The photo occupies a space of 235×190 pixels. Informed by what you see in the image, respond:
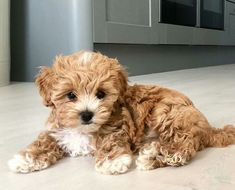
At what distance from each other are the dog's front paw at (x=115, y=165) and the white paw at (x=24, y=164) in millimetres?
127

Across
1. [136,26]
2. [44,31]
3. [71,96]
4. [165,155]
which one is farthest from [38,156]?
[136,26]

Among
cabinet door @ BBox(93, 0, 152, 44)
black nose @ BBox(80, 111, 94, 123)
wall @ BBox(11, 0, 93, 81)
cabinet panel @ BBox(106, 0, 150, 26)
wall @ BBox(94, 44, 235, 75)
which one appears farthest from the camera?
wall @ BBox(94, 44, 235, 75)

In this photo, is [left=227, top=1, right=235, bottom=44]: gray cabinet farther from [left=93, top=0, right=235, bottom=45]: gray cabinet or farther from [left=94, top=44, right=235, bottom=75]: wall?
[left=93, top=0, right=235, bottom=45]: gray cabinet

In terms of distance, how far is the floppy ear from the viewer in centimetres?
100

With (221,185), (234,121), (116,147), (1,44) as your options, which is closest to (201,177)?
(221,185)

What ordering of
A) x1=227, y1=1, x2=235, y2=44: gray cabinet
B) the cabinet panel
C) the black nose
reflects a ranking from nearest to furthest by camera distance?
the black nose → the cabinet panel → x1=227, y1=1, x2=235, y2=44: gray cabinet

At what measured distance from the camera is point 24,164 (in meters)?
0.94

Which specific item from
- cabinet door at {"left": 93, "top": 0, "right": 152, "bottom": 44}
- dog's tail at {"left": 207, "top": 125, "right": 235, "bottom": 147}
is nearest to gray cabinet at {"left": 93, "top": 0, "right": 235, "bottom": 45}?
cabinet door at {"left": 93, "top": 0, "right": 152, "bottom": 44}

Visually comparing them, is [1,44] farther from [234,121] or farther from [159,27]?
[234,121]

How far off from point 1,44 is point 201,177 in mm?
2206

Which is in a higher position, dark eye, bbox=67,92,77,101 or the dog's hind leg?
dark eye, bbox=67,92,77,101

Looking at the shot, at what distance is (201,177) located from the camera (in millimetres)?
879

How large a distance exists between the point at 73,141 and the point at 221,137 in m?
0.36

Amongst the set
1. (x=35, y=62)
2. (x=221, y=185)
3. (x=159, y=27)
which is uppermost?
(x=159, y=27)
